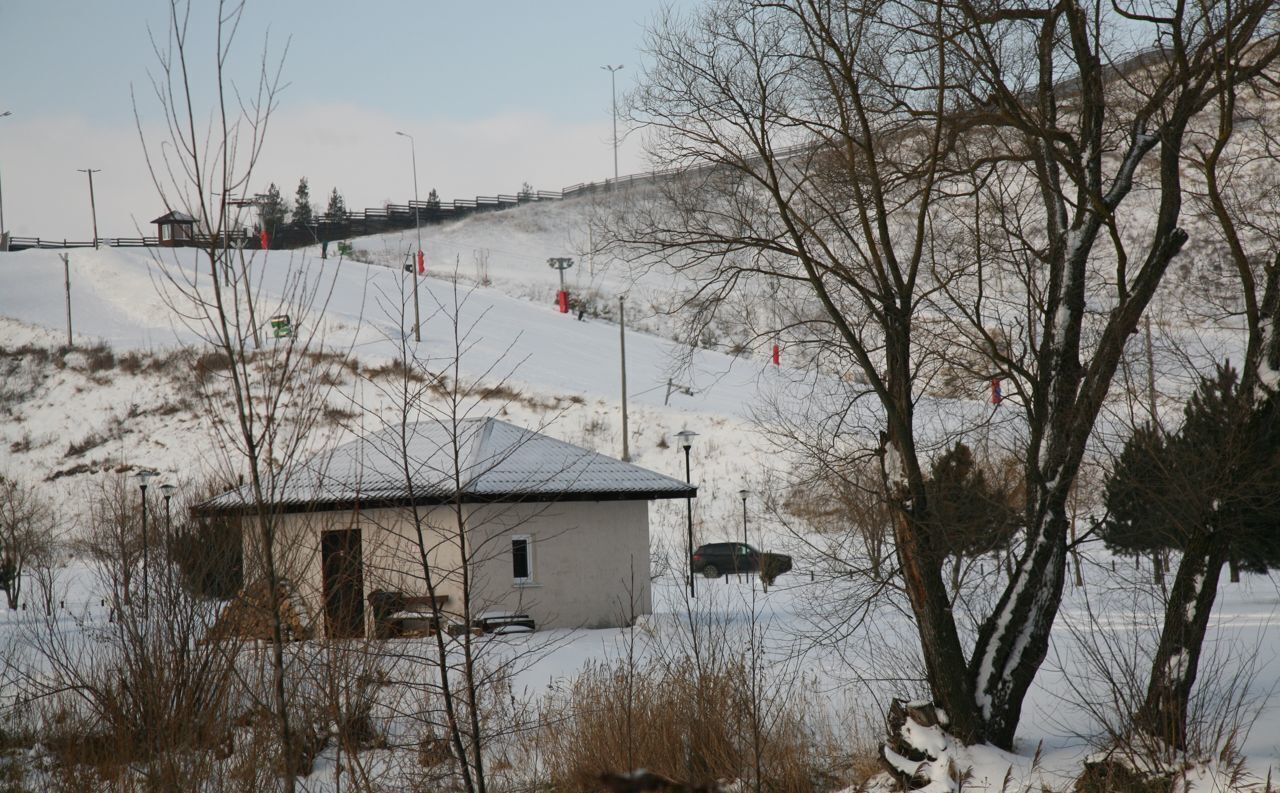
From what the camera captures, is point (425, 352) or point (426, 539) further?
point (425, 352)

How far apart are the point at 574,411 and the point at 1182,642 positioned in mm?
38892

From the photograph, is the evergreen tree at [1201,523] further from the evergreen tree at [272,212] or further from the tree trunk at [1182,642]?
the evergreen tree at [272,212]

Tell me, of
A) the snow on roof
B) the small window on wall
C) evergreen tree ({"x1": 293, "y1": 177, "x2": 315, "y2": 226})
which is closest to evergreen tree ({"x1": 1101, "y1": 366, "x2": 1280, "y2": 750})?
the snow on roof

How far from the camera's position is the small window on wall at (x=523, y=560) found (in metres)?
20.8

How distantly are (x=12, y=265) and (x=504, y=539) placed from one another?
63.2 m

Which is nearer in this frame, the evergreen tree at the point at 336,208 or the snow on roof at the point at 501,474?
the snow on roof at the point at 501,474

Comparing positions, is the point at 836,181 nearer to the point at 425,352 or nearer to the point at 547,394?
the point at 547,394

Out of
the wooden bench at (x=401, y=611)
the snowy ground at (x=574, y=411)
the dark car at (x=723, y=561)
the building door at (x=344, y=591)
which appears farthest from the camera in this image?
the dark car at (x=723, y=561)

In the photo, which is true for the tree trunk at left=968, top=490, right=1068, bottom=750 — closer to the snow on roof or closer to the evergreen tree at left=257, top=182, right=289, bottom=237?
the evergreen tree at left=257, top=182, right=289, bottom=237

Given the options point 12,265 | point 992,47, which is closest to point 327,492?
point 992,47

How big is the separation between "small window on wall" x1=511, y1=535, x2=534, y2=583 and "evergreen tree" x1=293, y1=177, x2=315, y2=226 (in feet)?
214

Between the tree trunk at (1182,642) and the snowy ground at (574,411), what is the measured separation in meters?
0.77

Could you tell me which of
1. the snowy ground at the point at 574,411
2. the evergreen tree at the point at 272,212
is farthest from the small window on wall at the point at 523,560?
the evergreen tree at the point at 272,212

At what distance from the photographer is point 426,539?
1988 centimetres
